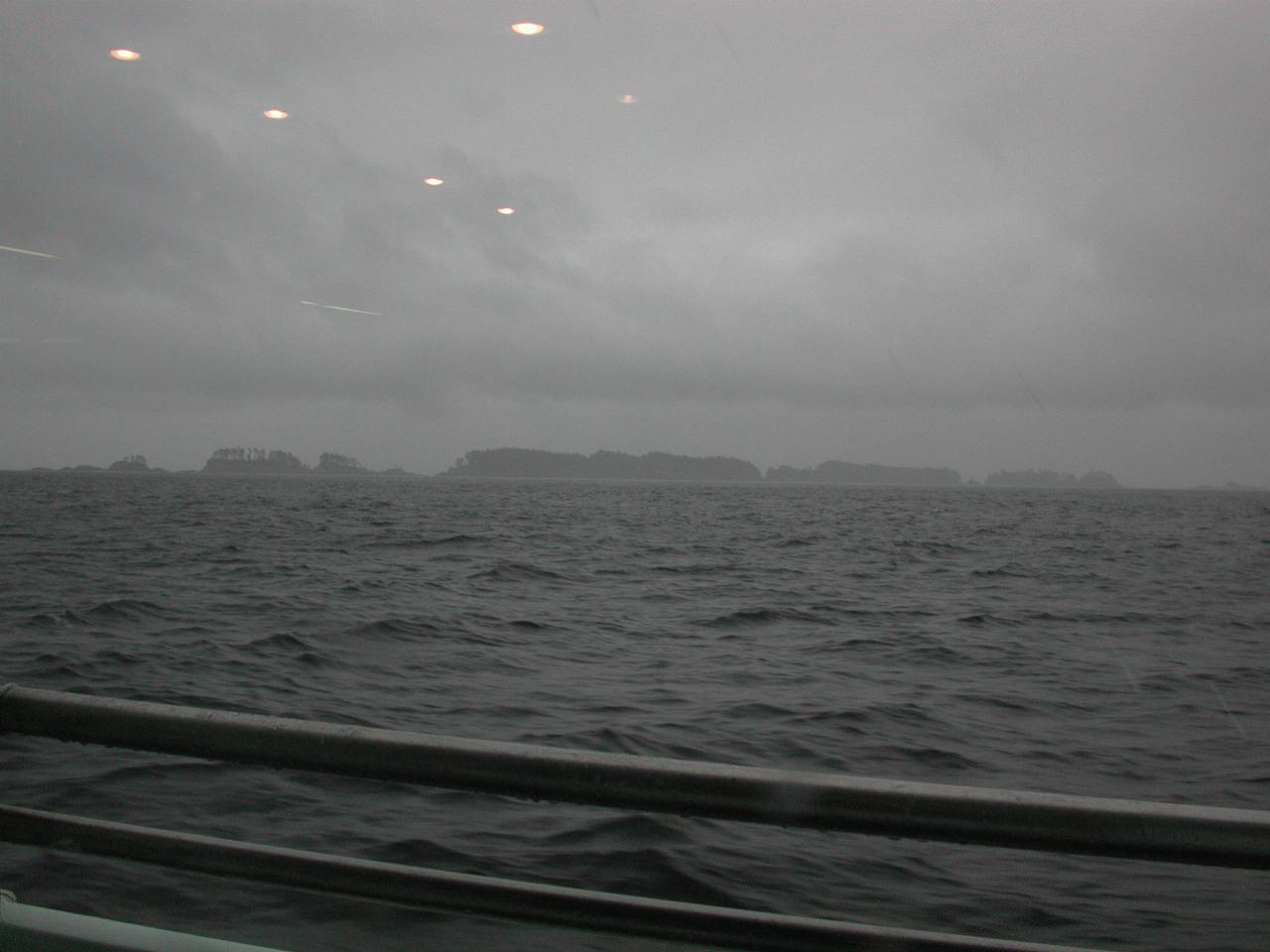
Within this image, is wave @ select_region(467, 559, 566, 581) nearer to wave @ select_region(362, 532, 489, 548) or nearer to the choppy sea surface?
the choppy sea surface

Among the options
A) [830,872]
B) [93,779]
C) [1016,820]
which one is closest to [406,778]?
[1016,820]

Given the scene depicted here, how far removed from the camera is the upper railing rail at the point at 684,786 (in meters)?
1.47

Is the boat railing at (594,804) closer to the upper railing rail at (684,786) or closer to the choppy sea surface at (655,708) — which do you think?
the upper railing rail at (684,786)

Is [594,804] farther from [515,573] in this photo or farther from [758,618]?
[515,573]

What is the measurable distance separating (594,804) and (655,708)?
637 cm

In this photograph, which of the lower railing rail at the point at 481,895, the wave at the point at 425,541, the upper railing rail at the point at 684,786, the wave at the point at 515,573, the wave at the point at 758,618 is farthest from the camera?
the wave at the point at 425,541

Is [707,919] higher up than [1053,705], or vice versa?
[707,919]

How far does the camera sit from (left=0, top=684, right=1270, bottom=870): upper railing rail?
1.47 m

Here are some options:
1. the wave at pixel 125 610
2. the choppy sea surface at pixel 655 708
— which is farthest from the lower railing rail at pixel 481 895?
the wave at pixel 125 610

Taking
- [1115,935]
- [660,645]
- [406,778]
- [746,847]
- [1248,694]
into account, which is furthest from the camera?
[660,645]

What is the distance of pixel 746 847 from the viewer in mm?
4703

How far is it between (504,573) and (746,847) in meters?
14.7

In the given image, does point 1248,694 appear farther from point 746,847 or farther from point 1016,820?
point 1016,820

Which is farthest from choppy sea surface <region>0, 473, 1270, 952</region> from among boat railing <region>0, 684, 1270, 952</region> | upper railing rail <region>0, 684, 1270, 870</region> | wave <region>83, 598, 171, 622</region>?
upper railing rail <region>0, 684, 1270, 870</region>
